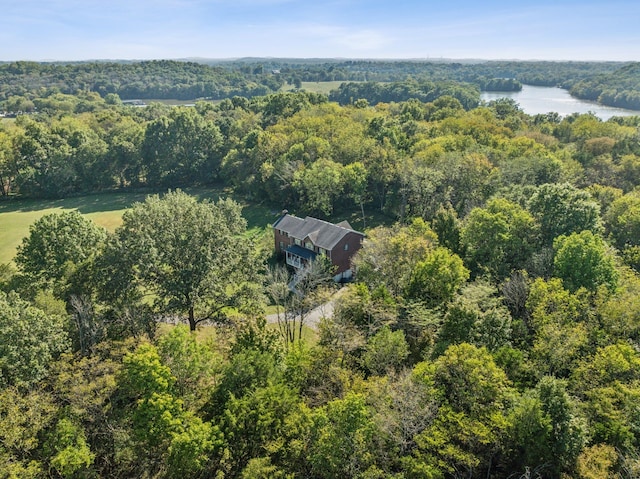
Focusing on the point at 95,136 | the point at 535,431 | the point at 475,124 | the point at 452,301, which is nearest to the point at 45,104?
the point at 95,136

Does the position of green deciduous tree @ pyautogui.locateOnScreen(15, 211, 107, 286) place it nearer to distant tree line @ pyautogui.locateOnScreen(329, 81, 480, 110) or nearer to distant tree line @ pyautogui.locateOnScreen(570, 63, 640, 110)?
distant tree line @ pyautogui.locateOnScreen(329, 81, 480, 110)

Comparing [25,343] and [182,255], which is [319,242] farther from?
[25,343]

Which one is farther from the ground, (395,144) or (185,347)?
(395,144)

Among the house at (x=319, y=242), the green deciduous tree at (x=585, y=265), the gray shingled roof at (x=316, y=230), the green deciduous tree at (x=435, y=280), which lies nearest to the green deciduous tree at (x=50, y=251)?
the house at (x=319, y=242)

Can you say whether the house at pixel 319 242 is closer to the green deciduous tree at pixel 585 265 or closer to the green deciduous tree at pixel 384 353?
the green deciduous tree at pixel 384 353

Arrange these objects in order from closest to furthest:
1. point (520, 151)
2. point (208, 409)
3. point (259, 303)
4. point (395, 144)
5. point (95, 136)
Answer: point (208, 409) → point (259, 303) → point (520, 151) → point (395, 144) → point (95, 136)

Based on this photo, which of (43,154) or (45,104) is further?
(45,104)

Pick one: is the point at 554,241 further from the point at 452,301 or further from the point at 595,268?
the point at 452,301

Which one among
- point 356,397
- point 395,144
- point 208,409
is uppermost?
point 395,144
